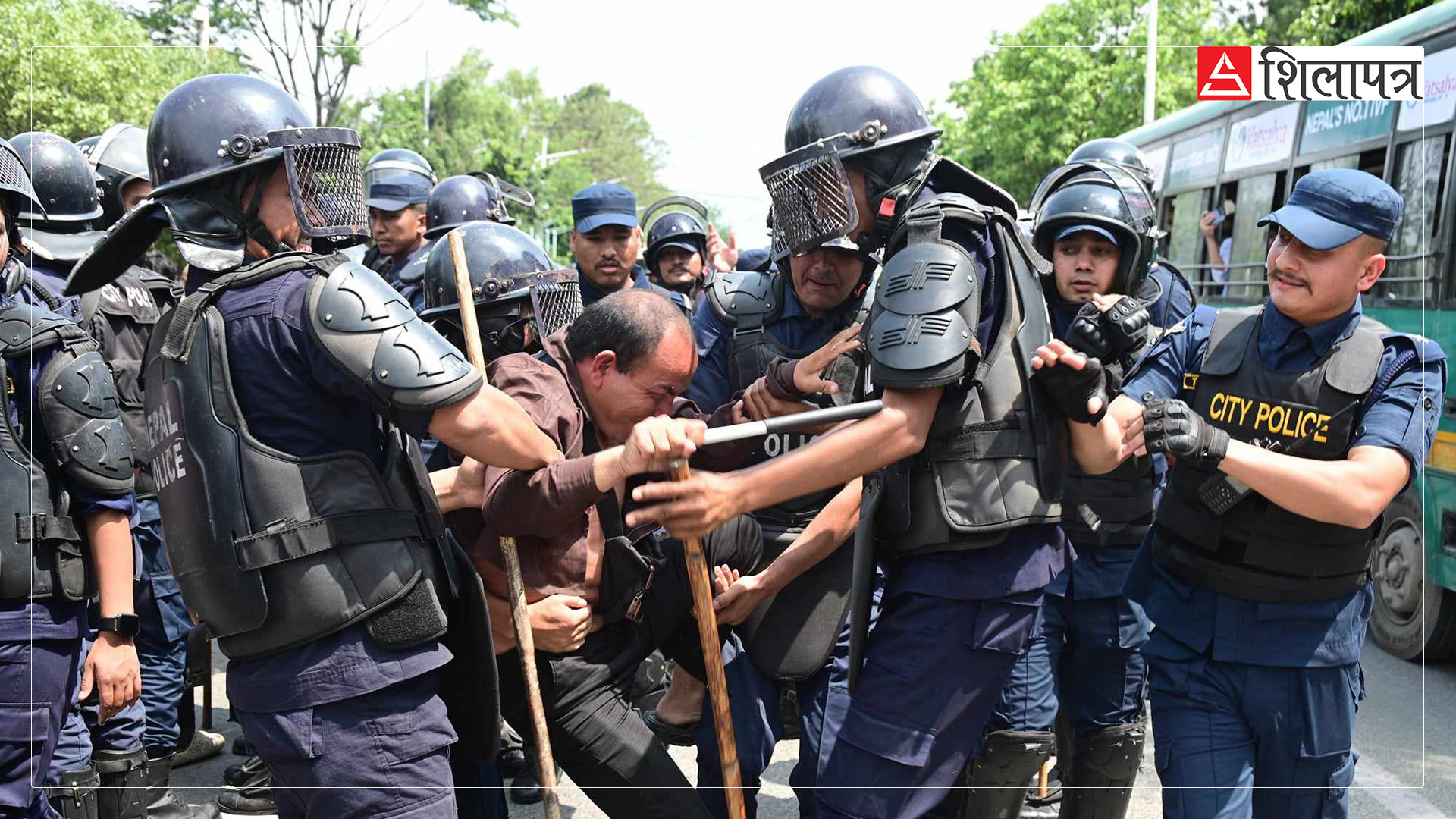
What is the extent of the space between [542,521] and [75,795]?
74.0 inches

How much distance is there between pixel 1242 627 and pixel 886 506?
0.93 metres

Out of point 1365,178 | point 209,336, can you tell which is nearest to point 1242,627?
point 1365,178

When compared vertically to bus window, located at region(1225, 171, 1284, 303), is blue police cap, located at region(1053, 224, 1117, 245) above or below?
above

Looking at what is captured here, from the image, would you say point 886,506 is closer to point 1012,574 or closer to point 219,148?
point 1012,574

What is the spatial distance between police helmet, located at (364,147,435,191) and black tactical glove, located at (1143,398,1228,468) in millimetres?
4678

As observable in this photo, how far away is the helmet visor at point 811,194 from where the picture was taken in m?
2.97

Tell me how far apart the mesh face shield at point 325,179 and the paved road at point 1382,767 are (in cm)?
272

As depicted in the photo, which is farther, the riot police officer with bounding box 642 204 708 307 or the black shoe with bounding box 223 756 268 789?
the riot police officer with bounding box 642 204 708 307

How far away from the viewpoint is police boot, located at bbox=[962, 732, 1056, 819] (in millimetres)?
3608

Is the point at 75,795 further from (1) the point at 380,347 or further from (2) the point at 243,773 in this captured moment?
(1) the point at 380,347

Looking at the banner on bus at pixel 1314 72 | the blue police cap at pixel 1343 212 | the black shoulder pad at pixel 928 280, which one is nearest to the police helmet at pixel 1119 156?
the banner on bus at pixel 1314 72

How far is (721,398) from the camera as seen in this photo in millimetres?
4129

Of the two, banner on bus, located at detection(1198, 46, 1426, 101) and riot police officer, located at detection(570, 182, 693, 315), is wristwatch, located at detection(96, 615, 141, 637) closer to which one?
riot police officer, located at detection(570, 182, 693, 315)

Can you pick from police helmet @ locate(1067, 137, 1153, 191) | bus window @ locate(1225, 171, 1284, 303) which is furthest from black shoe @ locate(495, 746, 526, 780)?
bus window @ locate(1225, 171, 1284, 303)
